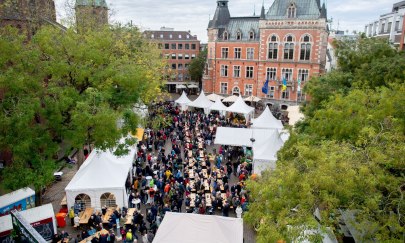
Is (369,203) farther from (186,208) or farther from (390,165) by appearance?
(186,208)

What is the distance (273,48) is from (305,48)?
413cm

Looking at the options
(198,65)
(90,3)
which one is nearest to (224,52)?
(198,65)

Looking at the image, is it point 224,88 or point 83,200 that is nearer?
point 83,200

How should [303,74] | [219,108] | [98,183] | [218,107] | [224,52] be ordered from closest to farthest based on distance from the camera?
[98,183], [219,108], [218,107], [303,74], [224,52]

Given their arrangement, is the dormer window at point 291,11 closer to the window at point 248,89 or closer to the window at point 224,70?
the window at point 248,89

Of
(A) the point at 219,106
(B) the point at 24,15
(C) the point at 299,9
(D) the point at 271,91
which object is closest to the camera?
(B) the point at 24,15

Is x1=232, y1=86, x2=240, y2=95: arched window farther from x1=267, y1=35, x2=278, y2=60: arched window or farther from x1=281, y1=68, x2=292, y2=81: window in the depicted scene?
x1=281, y1=68, x2=292, y2=81: window

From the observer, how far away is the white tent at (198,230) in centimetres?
1152

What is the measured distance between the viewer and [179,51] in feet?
206

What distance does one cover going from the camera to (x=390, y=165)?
26.2 ft

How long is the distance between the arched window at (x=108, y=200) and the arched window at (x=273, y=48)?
3074 centimetres

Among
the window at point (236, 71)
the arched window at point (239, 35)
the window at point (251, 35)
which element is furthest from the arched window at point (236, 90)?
the window at point (251, 35)

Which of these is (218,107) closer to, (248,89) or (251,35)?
(248,89)

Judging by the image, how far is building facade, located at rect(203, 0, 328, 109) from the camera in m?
37.8
